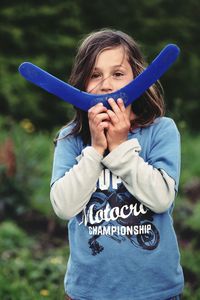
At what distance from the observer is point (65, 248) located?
408cm

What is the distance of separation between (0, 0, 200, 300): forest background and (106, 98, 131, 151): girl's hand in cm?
165

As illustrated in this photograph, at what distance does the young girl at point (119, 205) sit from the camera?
1987 mm

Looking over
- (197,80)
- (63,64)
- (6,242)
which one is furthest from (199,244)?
(197,80)

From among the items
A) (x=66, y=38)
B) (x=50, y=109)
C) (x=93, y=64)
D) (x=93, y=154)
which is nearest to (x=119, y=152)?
(x=93, y=154)

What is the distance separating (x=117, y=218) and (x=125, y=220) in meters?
0.03

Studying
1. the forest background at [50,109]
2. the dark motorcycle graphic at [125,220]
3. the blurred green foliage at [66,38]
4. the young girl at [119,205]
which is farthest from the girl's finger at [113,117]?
the blurred green foliage at [66,38]

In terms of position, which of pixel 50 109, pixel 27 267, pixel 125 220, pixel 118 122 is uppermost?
pixel 118 122

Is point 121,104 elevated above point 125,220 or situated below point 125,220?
above

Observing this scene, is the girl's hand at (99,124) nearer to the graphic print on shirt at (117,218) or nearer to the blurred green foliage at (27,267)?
the graphic print on shirt at (117,218)

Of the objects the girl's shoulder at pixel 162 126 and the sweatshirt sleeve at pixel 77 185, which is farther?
the girl's shoulder at pixel 162 126

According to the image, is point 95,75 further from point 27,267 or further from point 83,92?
point 27,267

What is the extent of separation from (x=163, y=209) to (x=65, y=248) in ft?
7.14

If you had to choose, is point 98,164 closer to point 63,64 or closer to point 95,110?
point 95,110

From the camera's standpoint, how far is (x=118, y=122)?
199 centimetres
